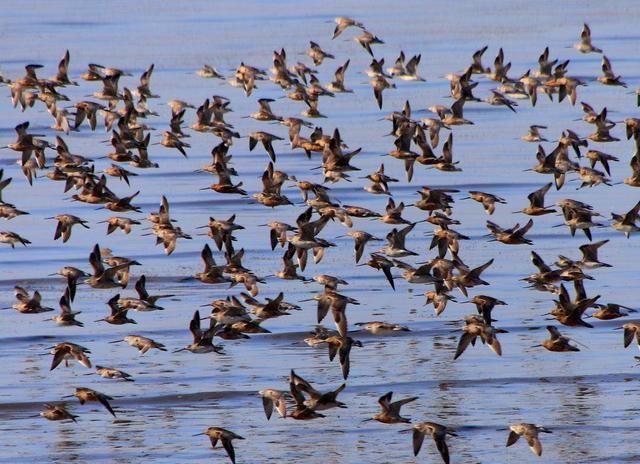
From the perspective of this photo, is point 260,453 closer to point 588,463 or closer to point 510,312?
point 588,463

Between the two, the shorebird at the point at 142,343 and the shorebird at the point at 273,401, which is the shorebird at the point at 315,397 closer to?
the shorebird at the point at 273,401

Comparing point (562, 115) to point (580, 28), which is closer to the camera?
point (562, 115)

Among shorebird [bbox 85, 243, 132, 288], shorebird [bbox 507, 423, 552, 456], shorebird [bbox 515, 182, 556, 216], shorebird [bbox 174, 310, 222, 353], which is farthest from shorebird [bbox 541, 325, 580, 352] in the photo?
shorebird [bbox 85, 243, 132, 288]

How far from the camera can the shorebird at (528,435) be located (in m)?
19.7

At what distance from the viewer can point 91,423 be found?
858 inches

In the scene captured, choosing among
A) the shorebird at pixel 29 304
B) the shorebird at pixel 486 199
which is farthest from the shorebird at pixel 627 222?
the shorebird at pixel 29 304

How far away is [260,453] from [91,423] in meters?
2.71

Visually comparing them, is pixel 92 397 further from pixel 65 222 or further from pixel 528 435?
pixel 65 222

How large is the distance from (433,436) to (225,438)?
2.48m

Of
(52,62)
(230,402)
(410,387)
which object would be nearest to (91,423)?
(230,402)

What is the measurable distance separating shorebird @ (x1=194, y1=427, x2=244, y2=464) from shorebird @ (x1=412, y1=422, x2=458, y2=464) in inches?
83.4

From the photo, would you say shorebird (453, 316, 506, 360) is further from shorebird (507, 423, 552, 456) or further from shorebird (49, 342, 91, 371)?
shorebird (49, 342, 91, 371)

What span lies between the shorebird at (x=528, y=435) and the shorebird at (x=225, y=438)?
3302 millimetres

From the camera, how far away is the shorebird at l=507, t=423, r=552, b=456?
19.7 m
